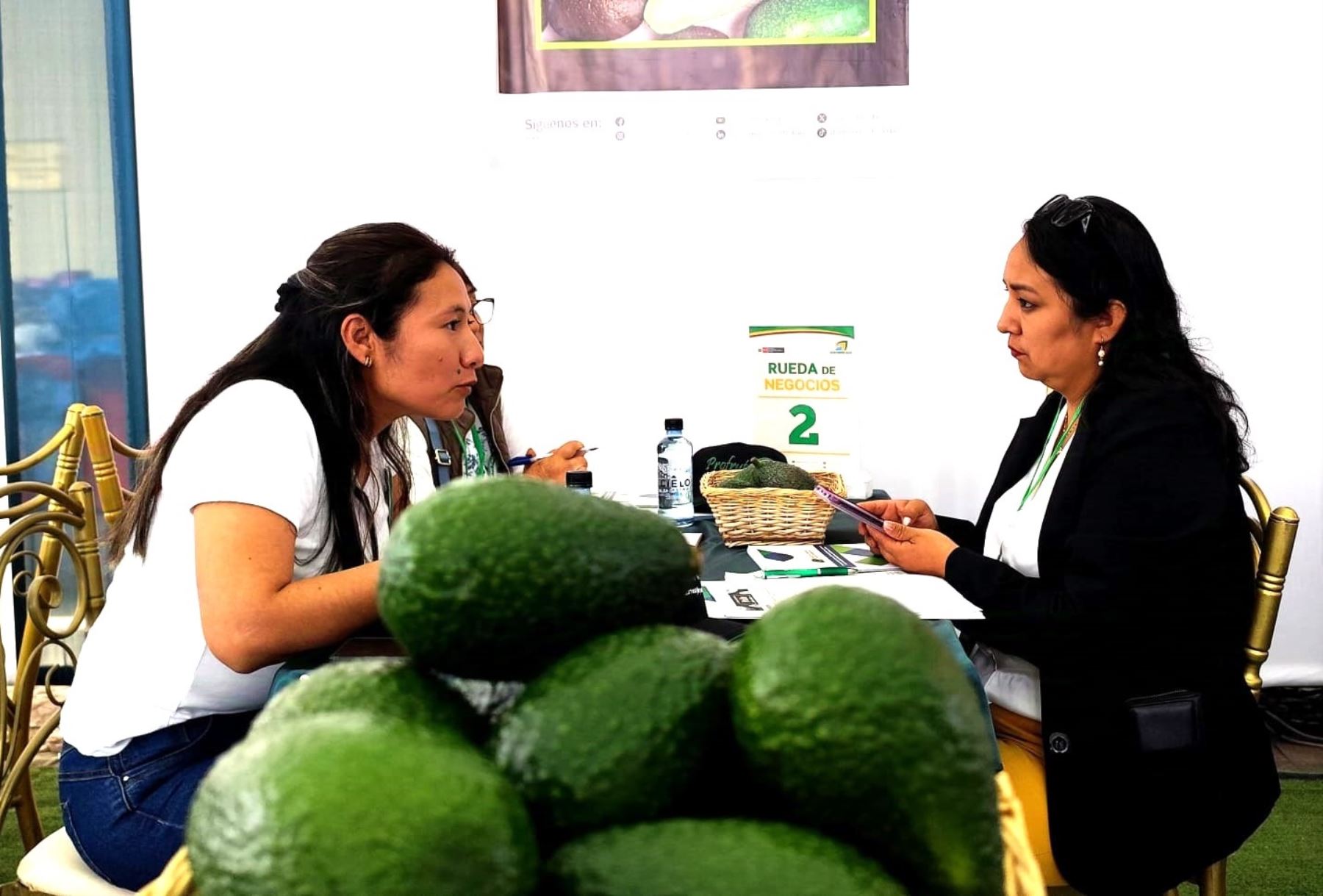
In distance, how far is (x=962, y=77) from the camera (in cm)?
343

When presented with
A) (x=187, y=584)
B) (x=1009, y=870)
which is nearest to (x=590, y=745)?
(x=1009, y=870)

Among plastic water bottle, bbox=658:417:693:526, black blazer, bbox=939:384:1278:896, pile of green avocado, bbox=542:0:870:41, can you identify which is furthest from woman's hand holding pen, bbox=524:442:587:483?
pile of green avocado, bbox=542:0:870:41

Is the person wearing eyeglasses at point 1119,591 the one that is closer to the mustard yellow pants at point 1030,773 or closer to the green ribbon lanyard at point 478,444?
the mustard yellow pants at point 1030,773

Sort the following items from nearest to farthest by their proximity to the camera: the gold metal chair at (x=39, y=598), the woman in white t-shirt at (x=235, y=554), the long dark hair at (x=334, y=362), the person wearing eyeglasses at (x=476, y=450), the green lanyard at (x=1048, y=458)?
1. the woman in white t-shirt at (x=235, y=554)
2. the long dark hair at (x=334, y=362)
3. the gold metal chair at (x=39, y=598)
4. the green lanyard at (x=1048, y=458)
5. the person wearing eyeglasses at (x=476, y=450)

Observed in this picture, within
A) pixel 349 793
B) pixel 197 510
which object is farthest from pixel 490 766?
pixel 197 510

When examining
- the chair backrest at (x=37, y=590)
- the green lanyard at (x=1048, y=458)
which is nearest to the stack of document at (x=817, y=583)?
the green lanyard at (x=1048, y=458)

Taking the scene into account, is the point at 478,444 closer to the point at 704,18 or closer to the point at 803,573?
the point at 803,573

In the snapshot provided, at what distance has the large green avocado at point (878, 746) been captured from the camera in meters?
0.52

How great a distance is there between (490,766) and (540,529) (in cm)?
14

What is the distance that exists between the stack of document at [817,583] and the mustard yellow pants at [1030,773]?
19cm

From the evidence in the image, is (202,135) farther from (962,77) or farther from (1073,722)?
(1073,722)

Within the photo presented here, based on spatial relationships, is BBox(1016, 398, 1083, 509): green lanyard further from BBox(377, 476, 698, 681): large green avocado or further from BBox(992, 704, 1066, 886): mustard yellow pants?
BBox(377, 476, 698, 681): large green avocado

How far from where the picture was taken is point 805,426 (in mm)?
2645

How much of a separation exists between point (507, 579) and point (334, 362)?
41.6 inches
